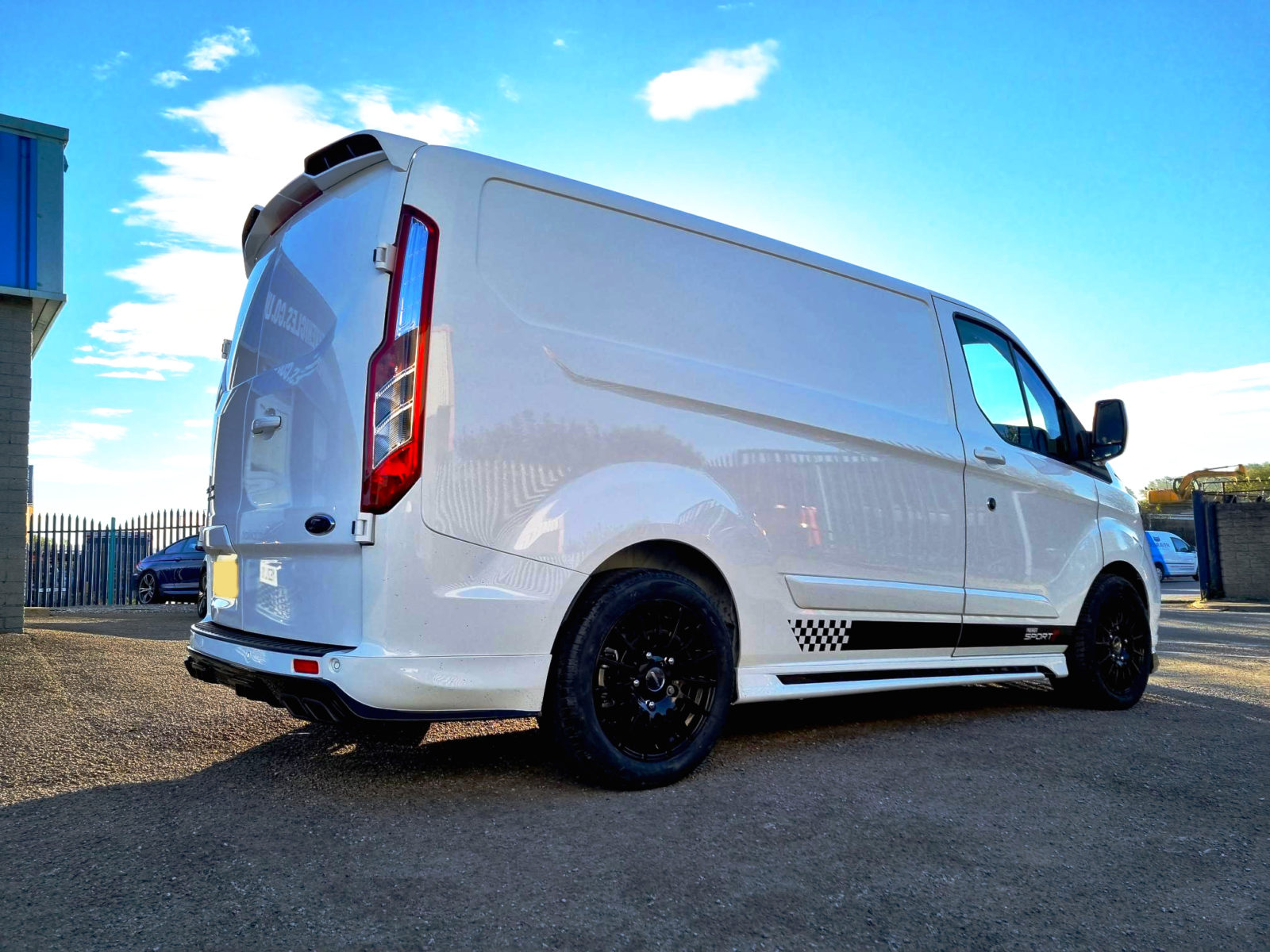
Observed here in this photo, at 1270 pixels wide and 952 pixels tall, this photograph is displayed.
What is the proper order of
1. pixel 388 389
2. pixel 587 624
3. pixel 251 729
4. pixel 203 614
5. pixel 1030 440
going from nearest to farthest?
1. pixel 388 389
2. pixel 587 624
3. pixel 203 614
4. pixel 251 729
5. pixel 1030 440

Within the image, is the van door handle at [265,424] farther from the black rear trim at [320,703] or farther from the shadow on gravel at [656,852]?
the shadow on gravel at [656,852]

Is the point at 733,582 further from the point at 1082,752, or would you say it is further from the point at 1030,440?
the point at 1030,440

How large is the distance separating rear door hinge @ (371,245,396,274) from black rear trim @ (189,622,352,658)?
122 centimetres

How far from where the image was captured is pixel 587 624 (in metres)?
3.22

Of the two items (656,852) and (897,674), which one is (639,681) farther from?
(897,674)

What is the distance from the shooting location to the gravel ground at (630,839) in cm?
222

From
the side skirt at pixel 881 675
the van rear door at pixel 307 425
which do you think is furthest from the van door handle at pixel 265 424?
the side skirt at pixel 881 675

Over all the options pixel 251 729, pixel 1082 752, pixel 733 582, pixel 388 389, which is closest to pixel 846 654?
pixel 733 582

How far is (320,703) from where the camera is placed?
2.99m

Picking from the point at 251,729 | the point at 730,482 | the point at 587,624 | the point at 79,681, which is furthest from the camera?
the point at 79,681

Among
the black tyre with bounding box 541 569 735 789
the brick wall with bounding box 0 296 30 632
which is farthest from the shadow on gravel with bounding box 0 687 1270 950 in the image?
the brick wall with bounding box 0 296 30 632

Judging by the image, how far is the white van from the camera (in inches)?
119

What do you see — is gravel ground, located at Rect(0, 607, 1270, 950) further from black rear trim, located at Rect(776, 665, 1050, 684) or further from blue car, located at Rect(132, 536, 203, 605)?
blue car, located at Rect(132, 536, 203, 605)

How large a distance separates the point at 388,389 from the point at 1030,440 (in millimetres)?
3690
